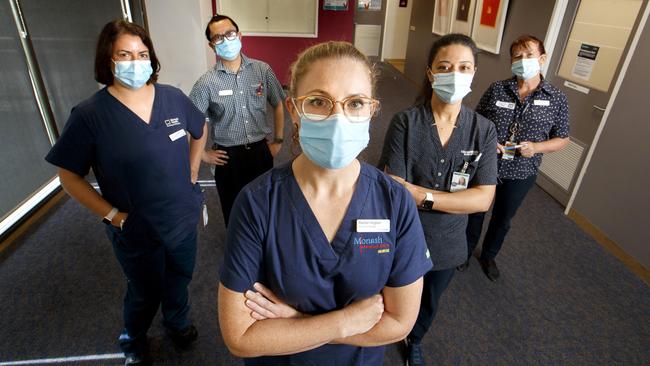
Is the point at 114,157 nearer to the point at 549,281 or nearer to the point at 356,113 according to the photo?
the point at 356,113

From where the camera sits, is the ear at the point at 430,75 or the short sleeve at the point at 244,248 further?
the ear at the point at 430,75

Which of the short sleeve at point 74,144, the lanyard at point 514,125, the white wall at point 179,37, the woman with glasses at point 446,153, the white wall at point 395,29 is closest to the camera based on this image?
the short sleeve at point 74,144

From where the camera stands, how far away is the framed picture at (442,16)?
608cm

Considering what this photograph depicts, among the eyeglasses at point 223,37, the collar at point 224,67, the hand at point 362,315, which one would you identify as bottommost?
the hand at point 362,315

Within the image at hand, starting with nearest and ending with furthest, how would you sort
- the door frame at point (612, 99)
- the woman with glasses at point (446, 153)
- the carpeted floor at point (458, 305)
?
the woman with glasses at point (446, 153)
the carpeted floor at point (458, 305)
the door frame at point (612, 99)

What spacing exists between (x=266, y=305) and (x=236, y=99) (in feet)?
5.31

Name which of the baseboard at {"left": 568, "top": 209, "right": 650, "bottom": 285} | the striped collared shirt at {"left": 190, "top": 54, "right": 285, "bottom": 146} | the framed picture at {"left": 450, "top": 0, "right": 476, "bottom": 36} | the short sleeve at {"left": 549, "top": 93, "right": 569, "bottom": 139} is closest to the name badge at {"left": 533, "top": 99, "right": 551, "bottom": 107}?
the short sleeve at {"left": 549, "top": 93, "right": 569, "bottom": 139}

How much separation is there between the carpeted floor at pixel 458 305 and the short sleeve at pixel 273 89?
4.09 feet

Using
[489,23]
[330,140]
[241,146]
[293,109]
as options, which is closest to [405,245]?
[330,140]

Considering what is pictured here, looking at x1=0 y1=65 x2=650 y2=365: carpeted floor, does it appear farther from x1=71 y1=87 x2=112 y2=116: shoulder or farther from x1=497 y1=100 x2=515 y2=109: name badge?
x1=71 y1=87 x2=112 y2=116: shoulder

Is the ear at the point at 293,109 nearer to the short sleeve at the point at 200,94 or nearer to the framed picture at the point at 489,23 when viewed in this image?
the short sleeve at the point at 200,94

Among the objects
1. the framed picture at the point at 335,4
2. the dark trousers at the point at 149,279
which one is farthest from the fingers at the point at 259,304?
the framed picture at the point at 335,4

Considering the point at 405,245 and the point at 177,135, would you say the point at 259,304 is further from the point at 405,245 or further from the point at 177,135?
the point at 177,135

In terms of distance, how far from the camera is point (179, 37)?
486 centimetres
